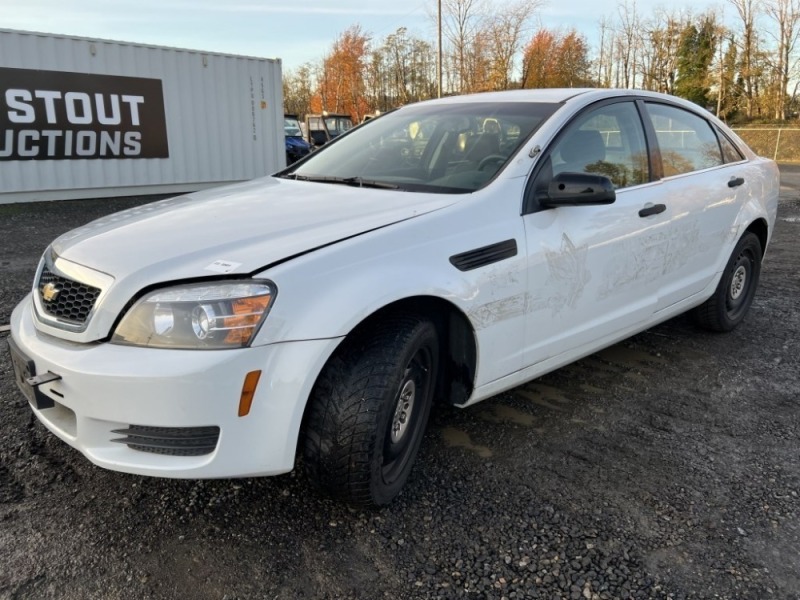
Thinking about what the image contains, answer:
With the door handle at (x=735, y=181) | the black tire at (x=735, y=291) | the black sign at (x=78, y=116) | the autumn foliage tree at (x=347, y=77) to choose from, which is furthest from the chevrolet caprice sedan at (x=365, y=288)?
the autumn foliage tree at (x=347, y=77)

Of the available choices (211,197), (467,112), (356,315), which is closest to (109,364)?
(356,315)

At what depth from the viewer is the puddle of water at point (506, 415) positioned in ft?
10.5

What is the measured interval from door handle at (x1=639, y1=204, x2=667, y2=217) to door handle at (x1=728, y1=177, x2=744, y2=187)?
0.93 m

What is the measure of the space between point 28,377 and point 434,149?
2.07m

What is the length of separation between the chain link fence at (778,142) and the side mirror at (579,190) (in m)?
27.4

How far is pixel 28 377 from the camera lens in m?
2.27

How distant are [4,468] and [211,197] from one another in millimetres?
1475

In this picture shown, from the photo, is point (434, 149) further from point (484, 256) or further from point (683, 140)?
point (683, 140)

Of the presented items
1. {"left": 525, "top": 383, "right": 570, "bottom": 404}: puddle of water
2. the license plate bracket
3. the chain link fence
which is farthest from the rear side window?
the chain link fence

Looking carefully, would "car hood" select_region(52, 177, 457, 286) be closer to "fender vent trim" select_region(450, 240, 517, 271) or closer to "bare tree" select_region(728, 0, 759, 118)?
"fender vent trim" select_region(450, 240, 517, 271)

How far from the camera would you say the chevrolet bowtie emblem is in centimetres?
233

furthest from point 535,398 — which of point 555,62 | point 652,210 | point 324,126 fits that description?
point 555,62

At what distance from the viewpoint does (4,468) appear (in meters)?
2.66

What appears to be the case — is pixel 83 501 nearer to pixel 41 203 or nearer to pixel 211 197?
pixel 211 197
